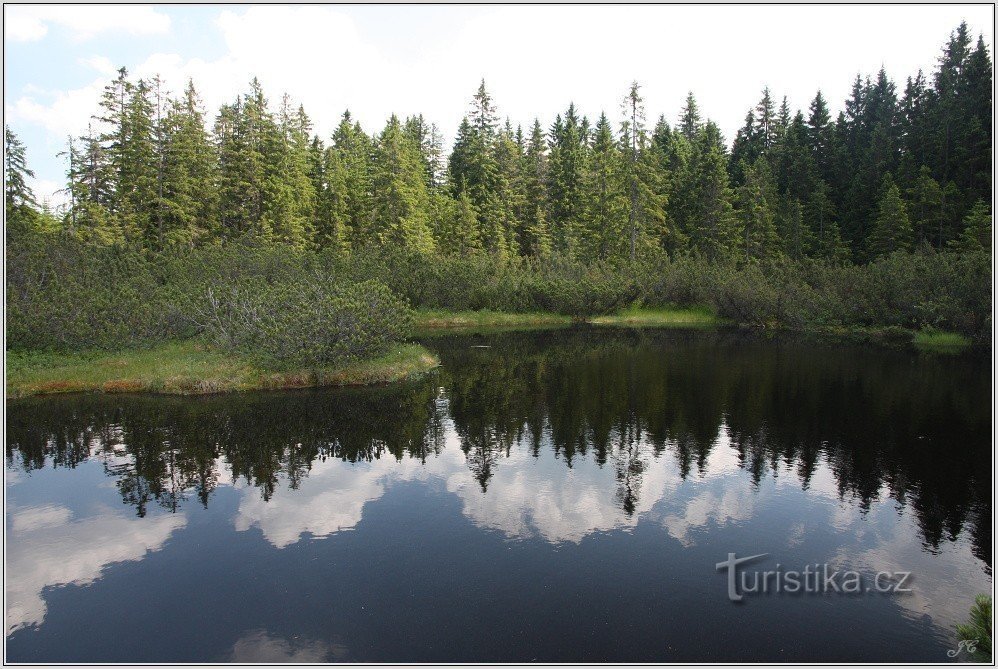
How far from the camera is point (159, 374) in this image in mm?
24031

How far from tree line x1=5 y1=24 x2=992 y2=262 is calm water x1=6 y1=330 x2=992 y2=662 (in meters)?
38.3

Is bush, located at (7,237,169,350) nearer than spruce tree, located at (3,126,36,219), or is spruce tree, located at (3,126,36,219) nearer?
bush, located at (7,237,169,350)

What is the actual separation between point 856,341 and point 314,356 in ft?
111

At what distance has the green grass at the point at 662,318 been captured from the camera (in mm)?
56156

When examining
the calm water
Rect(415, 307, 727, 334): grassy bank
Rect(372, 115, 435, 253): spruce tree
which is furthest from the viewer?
Rect(372, 115, 435, 253): spruce tree

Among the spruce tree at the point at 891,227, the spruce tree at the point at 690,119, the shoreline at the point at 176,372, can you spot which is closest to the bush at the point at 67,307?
the shoreline at the point at 176,372

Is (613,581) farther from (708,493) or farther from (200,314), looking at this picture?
(200,314)

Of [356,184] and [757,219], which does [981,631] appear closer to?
[757,219]

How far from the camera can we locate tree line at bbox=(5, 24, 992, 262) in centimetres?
5653

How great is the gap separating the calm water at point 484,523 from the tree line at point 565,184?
3831 centimetres

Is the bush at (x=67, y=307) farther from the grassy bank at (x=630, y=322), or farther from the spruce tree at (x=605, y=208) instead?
the spruce tree at (x=605, y=208)

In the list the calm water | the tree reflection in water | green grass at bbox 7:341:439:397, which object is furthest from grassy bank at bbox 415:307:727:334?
the calm water

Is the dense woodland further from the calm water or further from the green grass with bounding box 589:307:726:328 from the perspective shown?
the calm water

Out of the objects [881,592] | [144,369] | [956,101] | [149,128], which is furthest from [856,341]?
[149,128]
